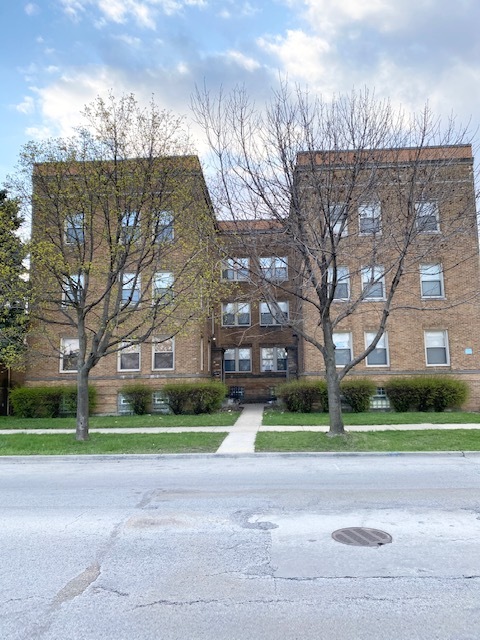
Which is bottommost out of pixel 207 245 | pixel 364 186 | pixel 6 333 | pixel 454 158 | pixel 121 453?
pixel 121 453

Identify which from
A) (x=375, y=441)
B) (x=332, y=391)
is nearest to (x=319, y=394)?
(x=332, y=391)

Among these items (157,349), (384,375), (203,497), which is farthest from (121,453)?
(384,375)

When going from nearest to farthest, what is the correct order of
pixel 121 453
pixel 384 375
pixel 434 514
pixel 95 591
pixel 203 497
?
pixel 95 591 < pixel 434 514 < pixel 203 497 < pixel 121 453 < pixel 384 375

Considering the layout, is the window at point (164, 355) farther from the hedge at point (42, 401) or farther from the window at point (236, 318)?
the window at point (236, 318)

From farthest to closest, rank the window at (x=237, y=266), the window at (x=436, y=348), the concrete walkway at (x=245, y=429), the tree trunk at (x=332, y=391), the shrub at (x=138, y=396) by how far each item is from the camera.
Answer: the window at (x=436, y=348) → the shrub at (x=138, y=396) → the concrete walkway at (x=245, y=429) → the tree trunk at (x=332, y=391) → the window at (x=237, y=266)

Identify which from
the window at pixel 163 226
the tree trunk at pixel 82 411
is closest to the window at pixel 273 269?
the window at pixel 163 226

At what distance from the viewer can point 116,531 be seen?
5.65 metres

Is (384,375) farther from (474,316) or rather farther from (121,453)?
(121,453)

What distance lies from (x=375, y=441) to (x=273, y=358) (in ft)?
54.2

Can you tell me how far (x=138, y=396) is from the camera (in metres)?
20.8

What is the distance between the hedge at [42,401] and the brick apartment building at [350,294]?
1200mm

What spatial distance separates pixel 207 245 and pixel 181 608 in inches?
450

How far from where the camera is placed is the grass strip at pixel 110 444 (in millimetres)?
11922

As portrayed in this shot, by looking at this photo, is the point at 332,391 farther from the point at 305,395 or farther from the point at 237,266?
the point at 305,395
